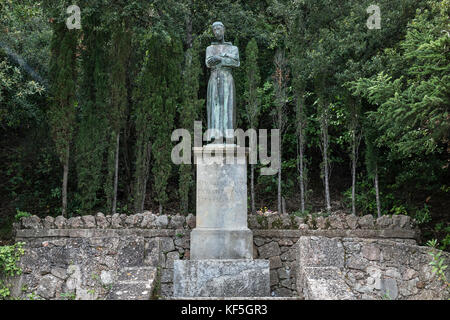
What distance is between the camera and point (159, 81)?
12.9 meters

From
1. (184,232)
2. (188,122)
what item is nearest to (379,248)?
(184,232)

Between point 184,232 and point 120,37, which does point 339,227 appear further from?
point 120,37

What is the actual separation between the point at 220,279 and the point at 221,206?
1.39m

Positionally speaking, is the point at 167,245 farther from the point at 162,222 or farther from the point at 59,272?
the point at 59,272

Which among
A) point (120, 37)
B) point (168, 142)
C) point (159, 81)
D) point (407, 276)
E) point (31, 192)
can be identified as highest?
point (120, 37)

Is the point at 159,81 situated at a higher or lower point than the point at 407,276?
higher

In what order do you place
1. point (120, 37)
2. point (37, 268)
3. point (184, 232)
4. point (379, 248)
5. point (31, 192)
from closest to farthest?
1. point (37, 268)
2. point (379, 248)
3. point (184, 232)
4. point (120, 37)
5. point (31, 192)

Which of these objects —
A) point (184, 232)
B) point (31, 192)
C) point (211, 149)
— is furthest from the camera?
point (31, 192)

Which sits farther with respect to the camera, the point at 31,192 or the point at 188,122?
the point at 31,192

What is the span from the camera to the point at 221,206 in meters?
8.21

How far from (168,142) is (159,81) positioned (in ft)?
5.42

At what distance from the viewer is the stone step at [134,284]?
5.05m

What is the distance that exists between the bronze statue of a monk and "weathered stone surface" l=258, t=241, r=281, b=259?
2831mm

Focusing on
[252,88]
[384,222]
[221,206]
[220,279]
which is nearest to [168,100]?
[252,88]
